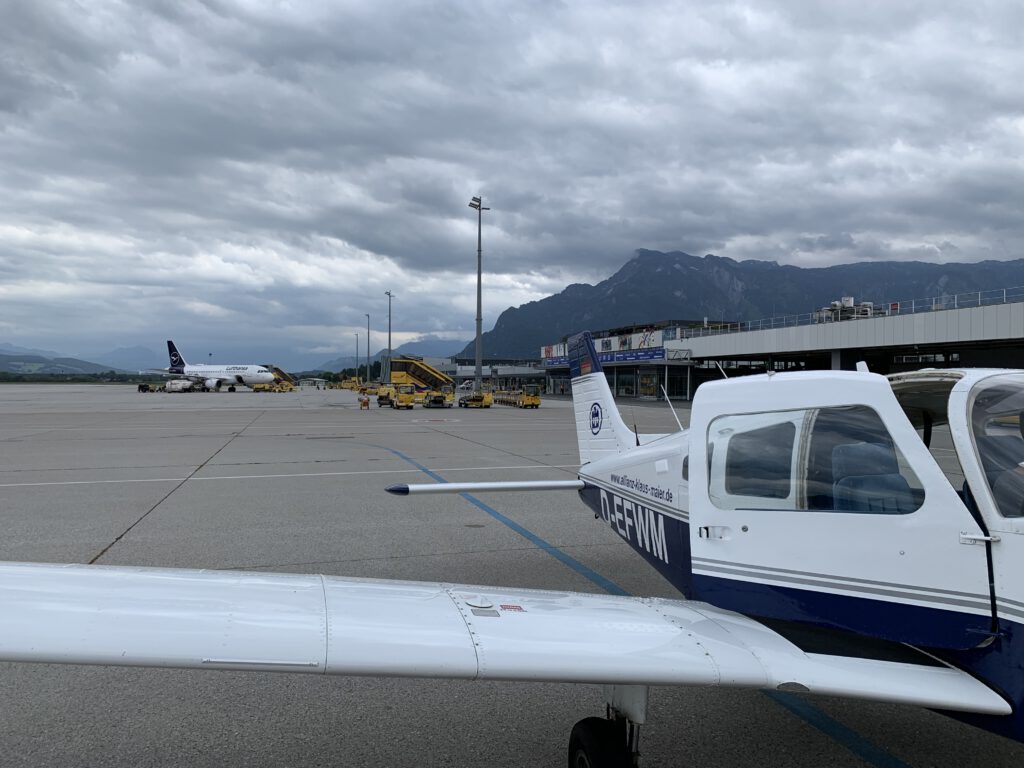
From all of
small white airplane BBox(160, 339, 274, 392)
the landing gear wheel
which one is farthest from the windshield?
small white airplane BBox(160, 339, 274, 392)

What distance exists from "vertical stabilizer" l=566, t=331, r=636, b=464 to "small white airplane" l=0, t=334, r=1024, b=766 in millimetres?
2599

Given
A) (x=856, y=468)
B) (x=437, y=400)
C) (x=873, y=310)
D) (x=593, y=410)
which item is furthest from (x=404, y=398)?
(x=856, y=468)

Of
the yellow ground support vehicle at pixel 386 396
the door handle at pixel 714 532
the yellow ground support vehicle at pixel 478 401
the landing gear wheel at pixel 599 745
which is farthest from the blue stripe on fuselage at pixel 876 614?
the yellow ground support vehicle at pixel 386 396

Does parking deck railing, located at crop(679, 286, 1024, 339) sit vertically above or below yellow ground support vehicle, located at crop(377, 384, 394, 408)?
above

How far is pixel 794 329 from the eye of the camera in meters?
44.0

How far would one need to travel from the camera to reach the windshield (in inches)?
105

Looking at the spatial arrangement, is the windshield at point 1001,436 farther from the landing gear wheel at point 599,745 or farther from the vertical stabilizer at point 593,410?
the vertical stabilizer at point 593,410

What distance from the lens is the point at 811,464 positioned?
3.23 m

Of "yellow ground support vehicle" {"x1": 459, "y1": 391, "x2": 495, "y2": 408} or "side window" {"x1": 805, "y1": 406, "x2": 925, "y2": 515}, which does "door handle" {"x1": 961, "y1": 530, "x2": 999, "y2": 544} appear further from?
"yellow ground support vehicle" {"x1": 459, "y1": 391, "x2": 495, "y2": 408}

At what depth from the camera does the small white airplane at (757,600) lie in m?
2.32

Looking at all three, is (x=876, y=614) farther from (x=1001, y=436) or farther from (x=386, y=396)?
(x=386, y=396)

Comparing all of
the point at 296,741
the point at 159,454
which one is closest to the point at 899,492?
the point at 296,741

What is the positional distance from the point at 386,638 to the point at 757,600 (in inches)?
69.9

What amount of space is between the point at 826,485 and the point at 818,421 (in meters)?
0.29
